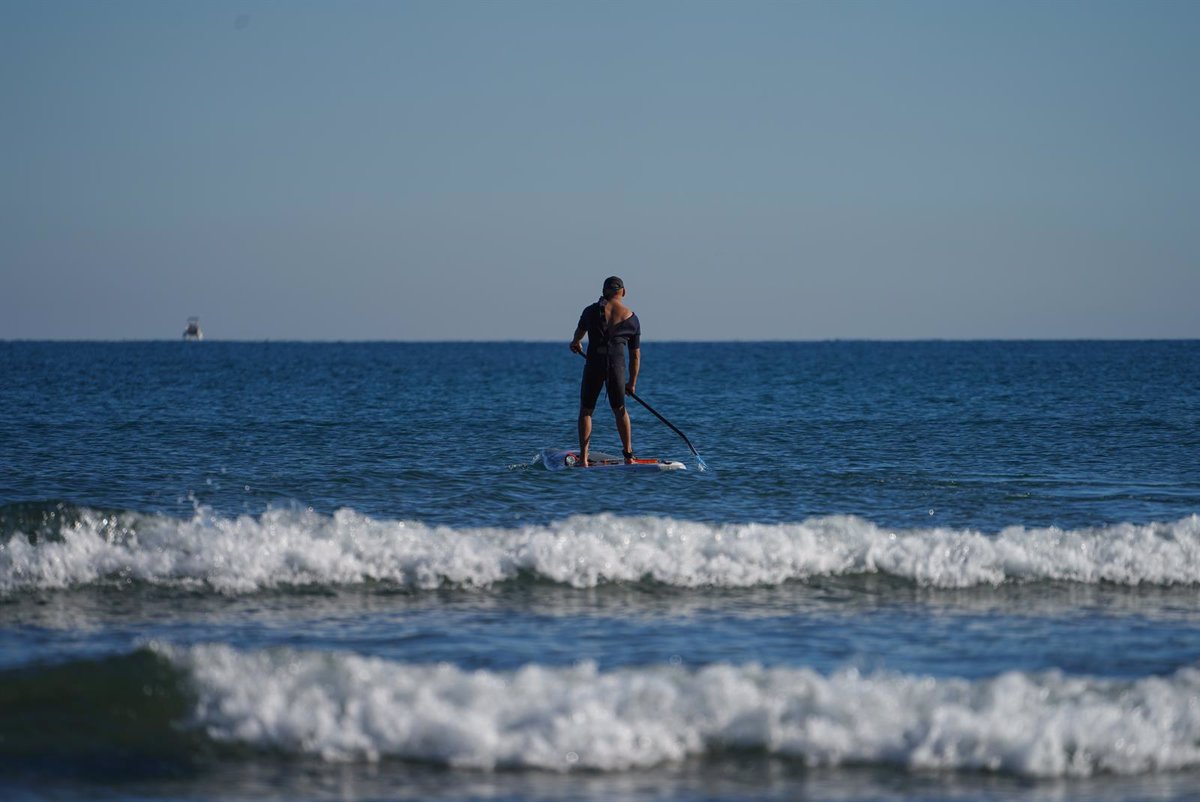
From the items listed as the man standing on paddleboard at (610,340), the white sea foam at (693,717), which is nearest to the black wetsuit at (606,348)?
the man standing on paddleboard at (610,340)

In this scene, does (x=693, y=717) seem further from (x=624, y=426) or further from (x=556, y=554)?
(x=624, y=426)

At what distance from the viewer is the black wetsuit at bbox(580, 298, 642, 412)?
1527 centimetres

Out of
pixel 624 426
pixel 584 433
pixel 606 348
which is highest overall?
pixel 606 348

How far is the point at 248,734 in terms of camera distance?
6367 millimetres

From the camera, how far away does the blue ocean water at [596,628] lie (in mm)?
6074

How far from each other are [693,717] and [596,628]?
6.22 ft

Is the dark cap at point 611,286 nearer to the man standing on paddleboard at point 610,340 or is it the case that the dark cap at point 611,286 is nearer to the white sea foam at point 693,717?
the man standing on paddleboard at point 610,340

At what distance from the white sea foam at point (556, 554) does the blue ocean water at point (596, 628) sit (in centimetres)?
3

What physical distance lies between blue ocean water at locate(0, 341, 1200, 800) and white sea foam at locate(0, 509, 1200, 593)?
0.03 meters

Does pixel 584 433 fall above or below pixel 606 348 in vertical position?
below

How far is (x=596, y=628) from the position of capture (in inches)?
323

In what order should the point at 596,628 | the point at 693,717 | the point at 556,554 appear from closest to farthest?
the point at 693,717
the point at 596,628
the point at 556,554

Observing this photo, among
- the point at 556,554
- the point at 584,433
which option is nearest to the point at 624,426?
the point at 584,433

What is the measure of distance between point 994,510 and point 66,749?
9561 millimetres
